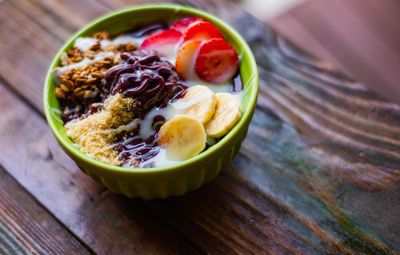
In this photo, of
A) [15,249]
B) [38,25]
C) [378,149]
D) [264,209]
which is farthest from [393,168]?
[38,25]

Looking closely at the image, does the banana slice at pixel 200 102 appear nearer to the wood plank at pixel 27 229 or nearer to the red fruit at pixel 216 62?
the red fruit at pixel 216 62

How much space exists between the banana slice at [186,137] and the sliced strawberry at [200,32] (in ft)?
0.68

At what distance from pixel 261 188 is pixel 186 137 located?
0.68 feet

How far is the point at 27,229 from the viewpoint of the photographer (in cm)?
90

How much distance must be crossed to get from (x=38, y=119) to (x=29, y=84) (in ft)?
0.34

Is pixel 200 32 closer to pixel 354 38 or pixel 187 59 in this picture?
pixel 187 59

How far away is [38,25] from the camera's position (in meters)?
1.21

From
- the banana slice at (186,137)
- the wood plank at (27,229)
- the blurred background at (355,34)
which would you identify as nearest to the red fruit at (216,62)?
the banana slice at (186,137)

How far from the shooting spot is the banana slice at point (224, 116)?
84cm

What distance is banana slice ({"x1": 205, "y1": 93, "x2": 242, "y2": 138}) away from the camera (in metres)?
0.84

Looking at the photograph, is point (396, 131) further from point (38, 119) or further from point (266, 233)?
point (38, 119)

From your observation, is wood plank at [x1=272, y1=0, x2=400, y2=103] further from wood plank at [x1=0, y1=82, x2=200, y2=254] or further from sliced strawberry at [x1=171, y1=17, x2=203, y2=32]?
wood plank at [x1=0, y1=82, x2=200, y2=254]

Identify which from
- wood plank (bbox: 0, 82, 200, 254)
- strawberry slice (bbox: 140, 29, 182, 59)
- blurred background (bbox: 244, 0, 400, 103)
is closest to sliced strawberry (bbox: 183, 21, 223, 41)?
strawberry slice (bbox: 140, 29, 182, 59)

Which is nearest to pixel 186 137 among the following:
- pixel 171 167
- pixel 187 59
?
pixel 171 167
